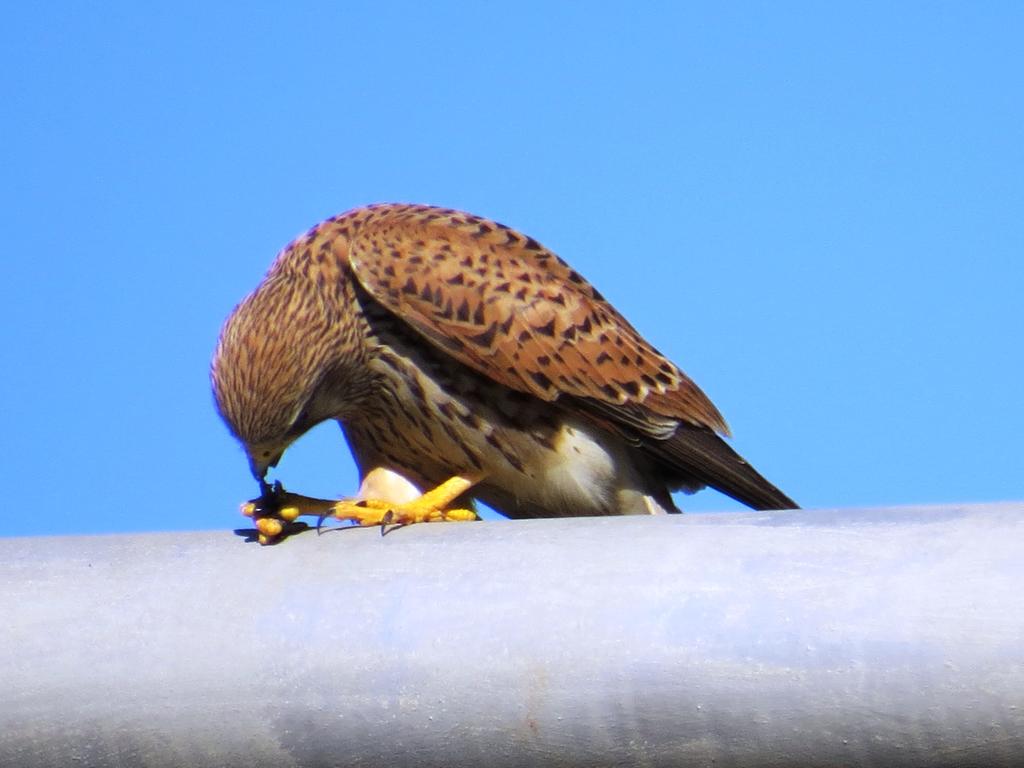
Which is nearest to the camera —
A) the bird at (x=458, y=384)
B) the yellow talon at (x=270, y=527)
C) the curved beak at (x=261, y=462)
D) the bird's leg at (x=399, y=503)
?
the yellow talon at (x=270, y=527)

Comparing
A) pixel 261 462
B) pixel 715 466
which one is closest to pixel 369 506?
pixel 261 462

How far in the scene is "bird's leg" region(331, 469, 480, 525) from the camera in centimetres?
383

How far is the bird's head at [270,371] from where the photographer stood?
429cm

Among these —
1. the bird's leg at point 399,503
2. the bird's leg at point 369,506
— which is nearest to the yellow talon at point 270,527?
the bird's leg at point 369,506

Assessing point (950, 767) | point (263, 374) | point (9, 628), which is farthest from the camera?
point (263, 374)

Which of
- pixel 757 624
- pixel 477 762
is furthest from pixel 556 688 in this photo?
pixel 757 624

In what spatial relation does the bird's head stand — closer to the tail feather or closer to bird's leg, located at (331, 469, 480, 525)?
bird's leg, located at (331, 469, 480, 525)

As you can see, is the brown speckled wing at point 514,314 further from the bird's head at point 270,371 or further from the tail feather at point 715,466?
the bird's head at point 270,371

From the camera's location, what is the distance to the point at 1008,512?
184 cm

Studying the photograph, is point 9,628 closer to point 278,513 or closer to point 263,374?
point 278,513

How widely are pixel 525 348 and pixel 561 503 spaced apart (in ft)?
1.59

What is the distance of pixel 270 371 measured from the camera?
14.3 feet

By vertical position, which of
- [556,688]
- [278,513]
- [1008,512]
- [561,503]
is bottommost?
[556,688]

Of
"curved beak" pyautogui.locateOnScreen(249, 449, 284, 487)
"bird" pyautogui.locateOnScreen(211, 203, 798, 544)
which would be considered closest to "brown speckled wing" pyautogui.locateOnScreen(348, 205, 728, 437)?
"bird" pyautogui.locateOnScreen(211, 203, 798, 544)
